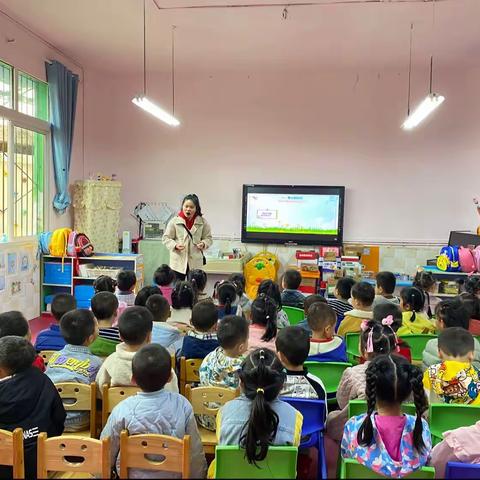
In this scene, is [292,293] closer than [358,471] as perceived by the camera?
No

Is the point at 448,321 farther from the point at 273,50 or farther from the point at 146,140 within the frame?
the point at 146,140

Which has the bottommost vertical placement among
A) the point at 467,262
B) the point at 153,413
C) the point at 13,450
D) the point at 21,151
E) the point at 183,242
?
the point at 13,450

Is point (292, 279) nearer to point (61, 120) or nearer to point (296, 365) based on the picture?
point (296, 365)

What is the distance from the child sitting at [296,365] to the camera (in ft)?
6.98

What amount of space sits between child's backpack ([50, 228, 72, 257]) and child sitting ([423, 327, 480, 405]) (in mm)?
4956

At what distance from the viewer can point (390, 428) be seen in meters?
1.66

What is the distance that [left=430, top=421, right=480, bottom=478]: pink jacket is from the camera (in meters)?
1.79

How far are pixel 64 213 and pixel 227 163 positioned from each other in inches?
103

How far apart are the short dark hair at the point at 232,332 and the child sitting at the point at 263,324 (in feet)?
1.53

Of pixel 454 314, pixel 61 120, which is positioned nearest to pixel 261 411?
pixel 454 314

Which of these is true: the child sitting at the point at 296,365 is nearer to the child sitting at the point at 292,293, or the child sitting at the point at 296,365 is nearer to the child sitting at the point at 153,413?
the child sitting at the point at 153,413

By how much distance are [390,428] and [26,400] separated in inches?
56.6

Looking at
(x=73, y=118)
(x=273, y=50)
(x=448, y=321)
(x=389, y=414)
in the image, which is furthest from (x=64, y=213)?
(x=389, y=414)

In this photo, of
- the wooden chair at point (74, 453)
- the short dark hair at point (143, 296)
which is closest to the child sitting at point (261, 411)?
the wooden chair at point (74, 453)
